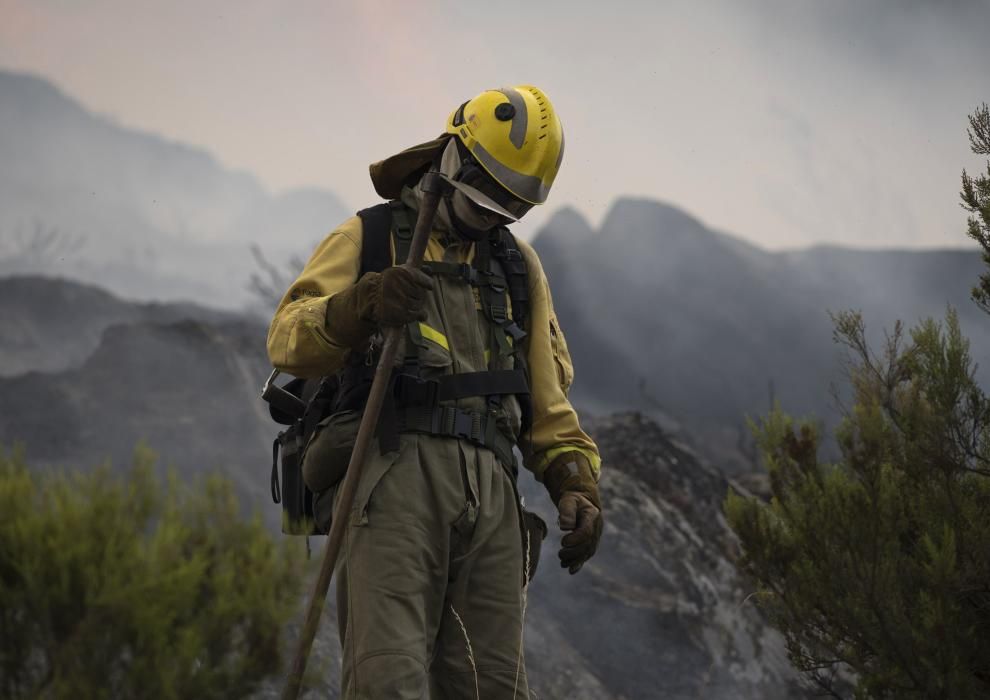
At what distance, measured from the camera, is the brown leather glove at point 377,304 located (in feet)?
8.89

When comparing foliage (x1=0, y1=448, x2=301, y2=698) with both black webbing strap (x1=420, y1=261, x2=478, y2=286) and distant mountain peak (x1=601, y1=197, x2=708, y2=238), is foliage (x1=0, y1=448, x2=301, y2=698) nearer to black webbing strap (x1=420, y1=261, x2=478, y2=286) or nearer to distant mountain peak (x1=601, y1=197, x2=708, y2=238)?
black webbing strap (x1=420, y1=261, x2=478, y2=286)

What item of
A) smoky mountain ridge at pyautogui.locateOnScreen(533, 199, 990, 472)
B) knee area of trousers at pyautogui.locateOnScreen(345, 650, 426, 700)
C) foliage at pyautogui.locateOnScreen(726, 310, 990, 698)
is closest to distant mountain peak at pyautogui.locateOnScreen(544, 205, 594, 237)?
smoky mountain ridge at pyautogui.locateOnScreen(533, 199, 990, 472)

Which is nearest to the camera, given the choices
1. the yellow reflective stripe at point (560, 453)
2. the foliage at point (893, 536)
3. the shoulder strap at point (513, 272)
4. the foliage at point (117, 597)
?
the foliage at point (117, 597)

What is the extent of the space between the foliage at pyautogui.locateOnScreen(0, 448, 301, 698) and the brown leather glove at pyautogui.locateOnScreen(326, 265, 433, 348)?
2.73ft

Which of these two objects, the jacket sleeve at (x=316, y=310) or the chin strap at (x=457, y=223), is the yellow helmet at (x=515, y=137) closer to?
the chin strap at (x=457, y=223)

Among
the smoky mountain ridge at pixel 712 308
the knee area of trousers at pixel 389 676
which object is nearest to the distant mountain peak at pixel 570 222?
the smoky mountain ridge at pixel 712 308

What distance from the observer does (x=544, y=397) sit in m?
3.39

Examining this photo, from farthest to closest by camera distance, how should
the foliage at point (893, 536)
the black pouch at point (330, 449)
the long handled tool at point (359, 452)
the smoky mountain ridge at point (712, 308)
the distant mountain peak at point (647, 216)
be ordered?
1. the distant mountain peak at point (647, 216)
2. the smoky mountain ridge at point (712, 308)
3. the foliage at point (893, 536)
4. the black pouch at point (330, 449)
5. the long handled tool at point (359, 452)

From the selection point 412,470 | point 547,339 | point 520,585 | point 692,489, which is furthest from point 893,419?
point 692,489

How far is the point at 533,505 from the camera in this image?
7891mm

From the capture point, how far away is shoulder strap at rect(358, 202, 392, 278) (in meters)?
3.07

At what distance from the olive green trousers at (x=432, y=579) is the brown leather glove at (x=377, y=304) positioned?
352 mm

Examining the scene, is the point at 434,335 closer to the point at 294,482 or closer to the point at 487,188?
the point at 487,188

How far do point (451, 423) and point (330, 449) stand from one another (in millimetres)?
350
